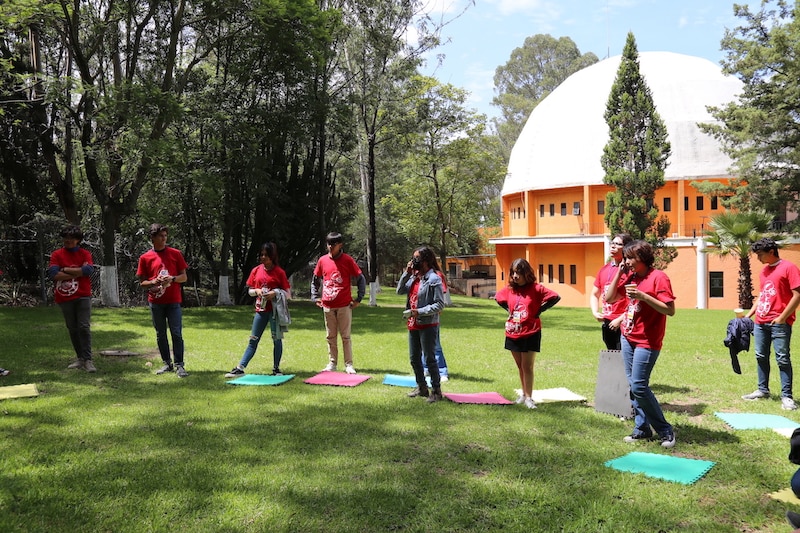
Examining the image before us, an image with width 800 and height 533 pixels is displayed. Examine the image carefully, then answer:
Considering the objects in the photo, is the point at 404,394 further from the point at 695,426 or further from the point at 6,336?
the point at 6,336

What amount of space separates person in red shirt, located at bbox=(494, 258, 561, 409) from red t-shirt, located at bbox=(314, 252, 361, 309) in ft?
8.85

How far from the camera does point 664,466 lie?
469 cm

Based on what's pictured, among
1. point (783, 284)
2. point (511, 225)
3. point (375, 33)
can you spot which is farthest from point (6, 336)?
point (511, 225)

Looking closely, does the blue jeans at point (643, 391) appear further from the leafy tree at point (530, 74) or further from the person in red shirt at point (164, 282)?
the leafy tree at point (530, 74)

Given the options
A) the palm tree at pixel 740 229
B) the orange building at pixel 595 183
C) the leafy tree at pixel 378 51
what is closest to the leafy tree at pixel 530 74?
the orange building at pixel 595 183

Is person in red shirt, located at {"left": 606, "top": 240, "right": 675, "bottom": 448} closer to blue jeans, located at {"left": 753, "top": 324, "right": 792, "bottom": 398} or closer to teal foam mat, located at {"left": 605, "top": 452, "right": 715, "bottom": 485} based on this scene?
teal foam mat, located at {"left": 605, "top": 452, "right": 715, "bottom": 485}

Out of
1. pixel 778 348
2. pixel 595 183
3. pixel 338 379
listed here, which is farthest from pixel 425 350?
pixel 595 183

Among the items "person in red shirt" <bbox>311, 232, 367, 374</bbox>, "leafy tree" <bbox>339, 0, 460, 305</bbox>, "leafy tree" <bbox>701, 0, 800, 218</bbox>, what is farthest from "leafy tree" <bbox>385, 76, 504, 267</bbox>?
"person in red shirt" <bbox>311, 232, 367, 374</bbox>

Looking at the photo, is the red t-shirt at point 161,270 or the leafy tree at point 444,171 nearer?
the red t-shirt at point 161,270

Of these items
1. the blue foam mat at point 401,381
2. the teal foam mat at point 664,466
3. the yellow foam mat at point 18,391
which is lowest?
the teal foam mat at point 664,466

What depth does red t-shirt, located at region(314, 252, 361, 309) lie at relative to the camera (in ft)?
27.9

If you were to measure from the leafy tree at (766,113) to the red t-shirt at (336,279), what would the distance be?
23.2 metres

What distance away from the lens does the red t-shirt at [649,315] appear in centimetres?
510

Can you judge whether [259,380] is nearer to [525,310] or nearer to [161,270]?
[161,270]
